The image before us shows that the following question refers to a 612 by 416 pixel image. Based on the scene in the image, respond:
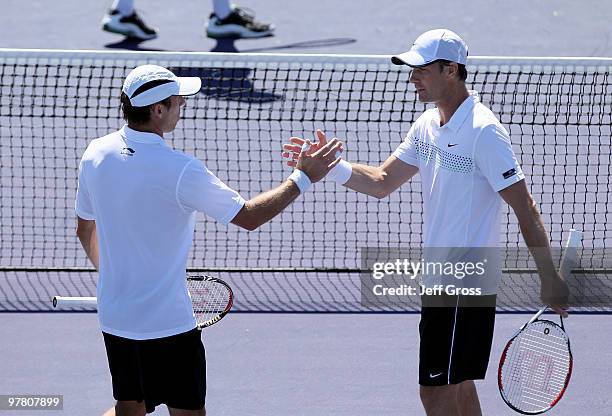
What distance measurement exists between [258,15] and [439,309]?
356 inches

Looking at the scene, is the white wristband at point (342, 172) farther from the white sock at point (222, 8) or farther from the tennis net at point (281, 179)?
the white sock at point (222, 8)

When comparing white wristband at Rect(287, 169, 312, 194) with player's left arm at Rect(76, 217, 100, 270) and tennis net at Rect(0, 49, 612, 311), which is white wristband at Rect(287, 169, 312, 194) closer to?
player's left arm at Rect(76, 217, 100, 270)

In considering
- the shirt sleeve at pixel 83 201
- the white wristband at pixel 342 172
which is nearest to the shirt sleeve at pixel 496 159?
the white wristband at pixel 342 172

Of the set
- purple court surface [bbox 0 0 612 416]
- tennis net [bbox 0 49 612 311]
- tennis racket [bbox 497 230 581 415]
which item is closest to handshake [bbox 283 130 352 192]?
tennis racket [bbox 497 230 581 415]

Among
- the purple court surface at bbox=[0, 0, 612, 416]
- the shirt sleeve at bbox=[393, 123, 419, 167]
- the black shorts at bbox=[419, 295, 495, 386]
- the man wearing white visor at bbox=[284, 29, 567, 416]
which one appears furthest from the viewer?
the purple court surface at bbox=[0, 0, 612, 416]

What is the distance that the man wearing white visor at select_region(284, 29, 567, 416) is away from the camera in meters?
4.39

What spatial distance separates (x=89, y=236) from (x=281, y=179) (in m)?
4.21

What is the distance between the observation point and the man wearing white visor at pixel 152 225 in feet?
13.4

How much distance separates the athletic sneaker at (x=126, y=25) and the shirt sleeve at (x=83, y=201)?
7.93m

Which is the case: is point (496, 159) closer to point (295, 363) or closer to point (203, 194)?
point (203, 194)

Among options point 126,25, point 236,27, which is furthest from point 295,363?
point 126,25

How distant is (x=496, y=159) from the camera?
432 centimetres

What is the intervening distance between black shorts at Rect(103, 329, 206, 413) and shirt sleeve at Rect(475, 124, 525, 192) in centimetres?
127

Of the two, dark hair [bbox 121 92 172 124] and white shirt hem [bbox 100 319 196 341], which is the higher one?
dark hair [bbox 121 92 172 124]
